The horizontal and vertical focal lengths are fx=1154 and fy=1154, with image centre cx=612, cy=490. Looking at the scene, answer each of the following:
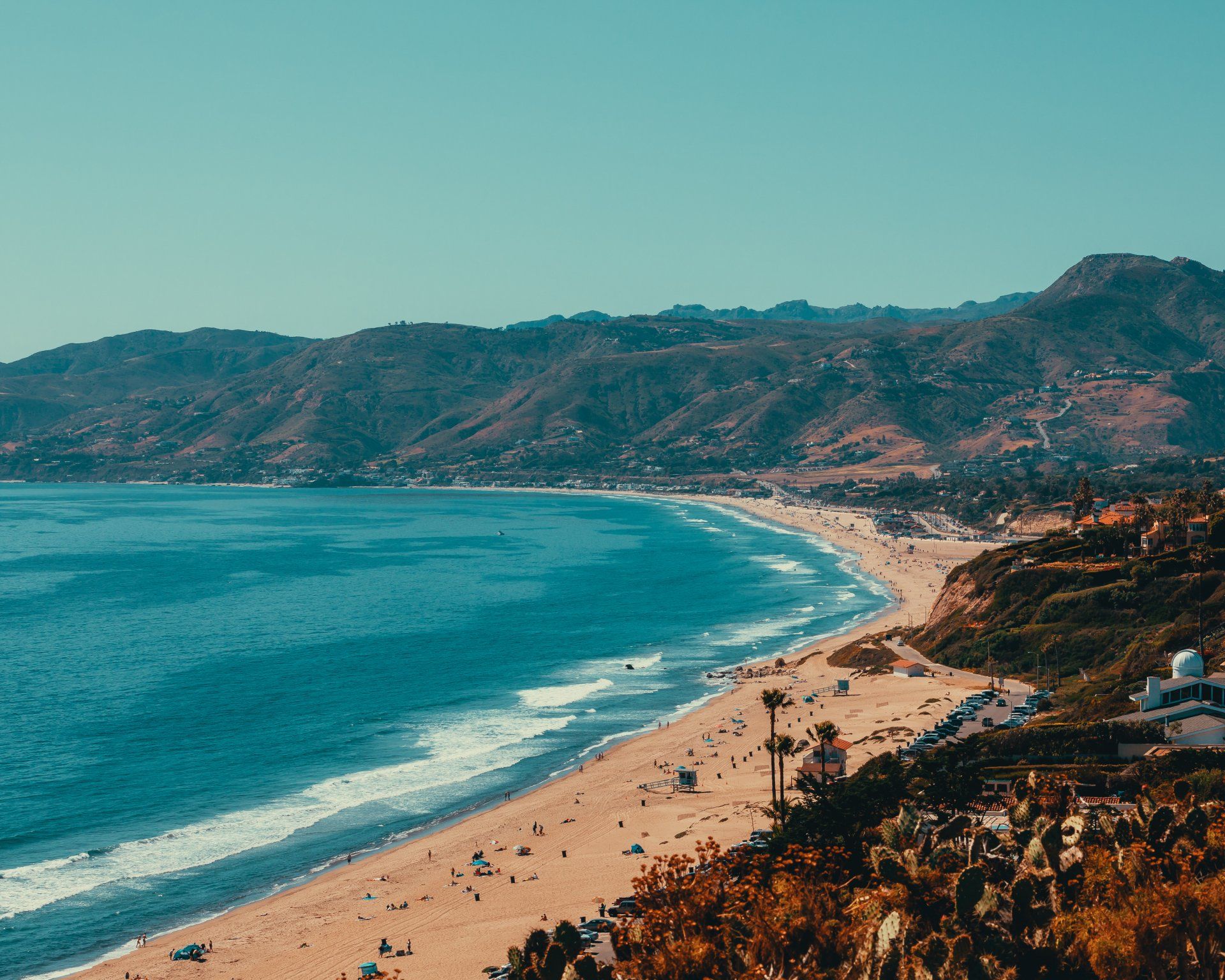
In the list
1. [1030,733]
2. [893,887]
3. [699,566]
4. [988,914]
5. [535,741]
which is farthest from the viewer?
[699,566]

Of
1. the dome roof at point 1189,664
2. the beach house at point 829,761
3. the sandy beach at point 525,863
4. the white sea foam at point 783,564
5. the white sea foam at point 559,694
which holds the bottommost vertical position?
the sandy beach at point 525,863

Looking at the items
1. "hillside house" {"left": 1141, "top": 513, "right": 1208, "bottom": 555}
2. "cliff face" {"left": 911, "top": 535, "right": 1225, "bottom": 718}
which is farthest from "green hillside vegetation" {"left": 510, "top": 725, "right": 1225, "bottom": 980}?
"hillside house" {"left": 1141, "top": 513, "right": 1208, "bottom": 555}

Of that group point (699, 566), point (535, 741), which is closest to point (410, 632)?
point (535, 741)

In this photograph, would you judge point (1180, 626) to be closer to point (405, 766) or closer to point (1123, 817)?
point (1123, 817)

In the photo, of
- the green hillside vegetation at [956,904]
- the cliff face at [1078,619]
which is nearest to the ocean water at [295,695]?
the cliff face at [1078,619]

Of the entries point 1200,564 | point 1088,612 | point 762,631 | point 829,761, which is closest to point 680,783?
point 829,761

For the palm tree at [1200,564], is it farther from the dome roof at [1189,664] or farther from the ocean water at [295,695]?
the ocean water at [295,695]
